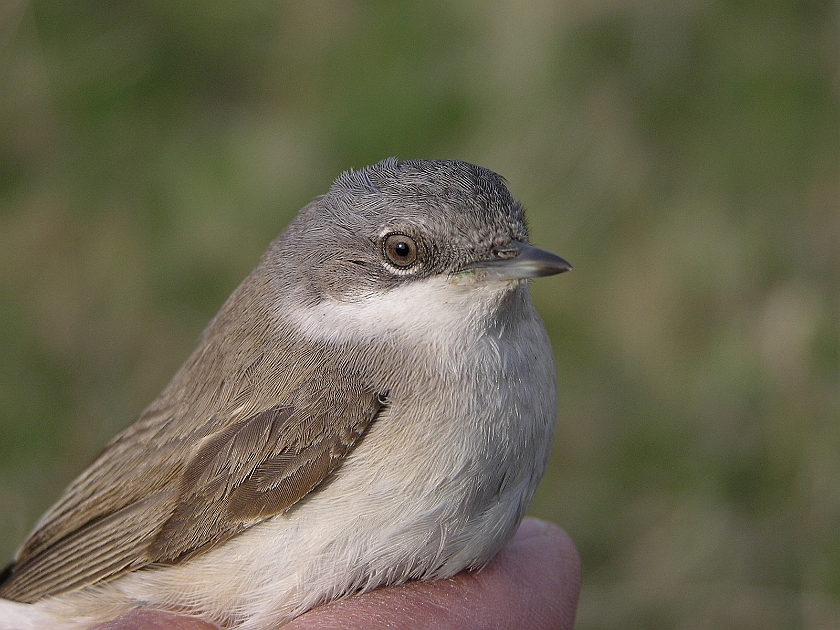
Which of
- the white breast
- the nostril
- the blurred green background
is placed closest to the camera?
the white breast

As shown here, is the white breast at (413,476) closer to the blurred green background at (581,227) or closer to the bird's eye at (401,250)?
the bird's eye at (401,250)

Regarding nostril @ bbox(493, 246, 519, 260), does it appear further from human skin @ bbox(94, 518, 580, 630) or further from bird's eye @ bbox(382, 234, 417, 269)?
human skin @ bbox(94, 518, 580, 630)

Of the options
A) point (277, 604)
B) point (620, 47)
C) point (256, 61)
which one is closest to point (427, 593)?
point (277, 604)

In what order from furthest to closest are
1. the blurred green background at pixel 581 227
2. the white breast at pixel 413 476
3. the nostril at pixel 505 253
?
the blurred green background at pixel 581 227 → the nostril at pixel 505 253 → the white breast at pixel 413 476

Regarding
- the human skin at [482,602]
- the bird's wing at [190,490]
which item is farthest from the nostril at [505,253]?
the human skin at [482,602]

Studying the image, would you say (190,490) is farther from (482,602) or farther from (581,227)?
(581,227)

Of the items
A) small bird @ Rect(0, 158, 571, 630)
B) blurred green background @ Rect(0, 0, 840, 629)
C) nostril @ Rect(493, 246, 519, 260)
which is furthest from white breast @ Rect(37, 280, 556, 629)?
blurred green background @ Rect(0, 0, 840, 629)
